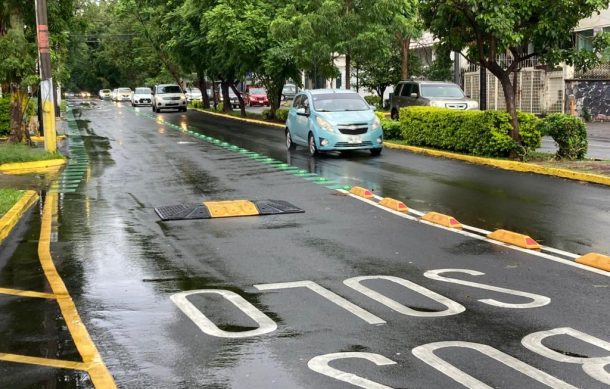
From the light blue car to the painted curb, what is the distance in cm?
640

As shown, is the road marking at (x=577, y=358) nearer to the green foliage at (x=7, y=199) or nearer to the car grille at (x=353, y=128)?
the green foliage at (x=7, y=199)

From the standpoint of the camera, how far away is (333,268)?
8031 millimetres

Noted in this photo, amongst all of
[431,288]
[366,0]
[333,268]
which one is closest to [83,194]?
[333,268]

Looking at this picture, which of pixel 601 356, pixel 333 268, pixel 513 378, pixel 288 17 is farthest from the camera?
pixel 288 17

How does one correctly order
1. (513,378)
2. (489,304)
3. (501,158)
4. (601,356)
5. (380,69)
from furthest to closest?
(380,69), (501,158), (489,304), (601,356), (513,378)

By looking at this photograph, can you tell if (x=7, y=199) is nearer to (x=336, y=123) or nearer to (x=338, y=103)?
(x=336, y=123)

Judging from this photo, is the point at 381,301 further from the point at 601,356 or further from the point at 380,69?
the point at 380,69

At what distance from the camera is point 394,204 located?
1195 centimetres

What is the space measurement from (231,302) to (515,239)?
4.05 m

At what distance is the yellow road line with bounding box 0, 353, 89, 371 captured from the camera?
527cm

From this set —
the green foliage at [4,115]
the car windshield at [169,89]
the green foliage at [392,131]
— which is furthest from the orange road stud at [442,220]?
the car windshield at [169,89]

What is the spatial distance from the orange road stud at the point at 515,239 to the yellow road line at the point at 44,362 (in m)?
5.57

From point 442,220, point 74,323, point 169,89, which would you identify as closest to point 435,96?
point 442,220

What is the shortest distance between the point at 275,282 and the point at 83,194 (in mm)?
7619
